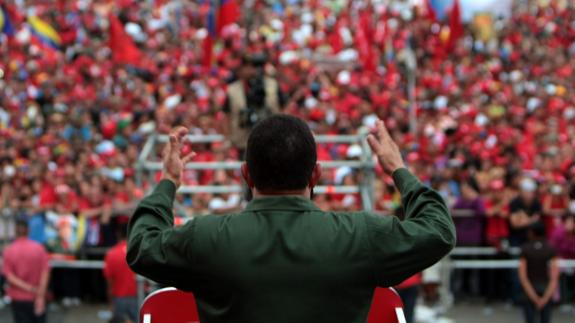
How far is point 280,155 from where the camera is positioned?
2.86m

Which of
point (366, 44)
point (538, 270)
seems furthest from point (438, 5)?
point (538, 270)

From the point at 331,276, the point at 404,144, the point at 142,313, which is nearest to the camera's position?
the point at 331,276

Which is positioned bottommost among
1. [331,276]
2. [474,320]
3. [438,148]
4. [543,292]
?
[474,320]

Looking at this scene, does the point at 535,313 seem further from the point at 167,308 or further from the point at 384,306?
the point at 167,308

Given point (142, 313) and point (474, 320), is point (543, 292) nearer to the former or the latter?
point (474, 320)

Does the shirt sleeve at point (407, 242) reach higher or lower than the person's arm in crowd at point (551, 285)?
higher

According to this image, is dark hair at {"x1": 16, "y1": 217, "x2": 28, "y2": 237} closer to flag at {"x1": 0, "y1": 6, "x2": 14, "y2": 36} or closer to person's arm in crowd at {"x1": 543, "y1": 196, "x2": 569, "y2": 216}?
person's arm in crowd at {"x1": 543, "y1": 196, "x2": 569, "y2": 216}

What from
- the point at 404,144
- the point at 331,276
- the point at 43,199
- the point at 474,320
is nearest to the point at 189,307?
the point at 331,276

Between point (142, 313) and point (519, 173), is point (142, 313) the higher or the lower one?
the higher one

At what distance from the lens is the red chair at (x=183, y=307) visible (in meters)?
3.40

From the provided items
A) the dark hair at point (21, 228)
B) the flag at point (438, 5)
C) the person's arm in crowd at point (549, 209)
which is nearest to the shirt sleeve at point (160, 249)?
the dark hair at point (21, 228)

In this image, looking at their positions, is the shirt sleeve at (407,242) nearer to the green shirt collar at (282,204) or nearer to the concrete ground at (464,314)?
the green shirt collar at (282,204)

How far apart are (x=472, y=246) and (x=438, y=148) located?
2.69 meters

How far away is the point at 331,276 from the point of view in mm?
2760
